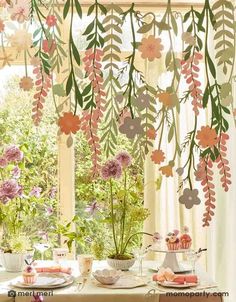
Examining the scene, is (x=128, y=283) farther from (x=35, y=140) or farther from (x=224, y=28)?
(x=35, y=140)

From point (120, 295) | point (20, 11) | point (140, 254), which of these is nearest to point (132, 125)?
point (20, 11)

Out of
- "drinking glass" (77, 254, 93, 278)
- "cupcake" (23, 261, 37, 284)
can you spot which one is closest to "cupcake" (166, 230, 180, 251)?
"drinking glass" (77, 254, 93, 278)

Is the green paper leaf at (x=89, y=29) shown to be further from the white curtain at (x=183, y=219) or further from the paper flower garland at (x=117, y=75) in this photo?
the white curtain at (x=183, y=219)

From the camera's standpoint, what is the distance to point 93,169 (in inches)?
35.5

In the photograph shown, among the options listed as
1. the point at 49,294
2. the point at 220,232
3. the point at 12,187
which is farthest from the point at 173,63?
the point at 220,232

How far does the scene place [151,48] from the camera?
2.84 ft

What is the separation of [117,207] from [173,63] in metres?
1.58

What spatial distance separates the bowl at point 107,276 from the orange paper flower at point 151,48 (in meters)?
1.42

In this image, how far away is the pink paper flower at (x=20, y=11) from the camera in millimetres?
884

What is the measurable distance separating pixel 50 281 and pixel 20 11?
4.86 ft

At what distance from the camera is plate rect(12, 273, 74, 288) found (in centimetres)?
210

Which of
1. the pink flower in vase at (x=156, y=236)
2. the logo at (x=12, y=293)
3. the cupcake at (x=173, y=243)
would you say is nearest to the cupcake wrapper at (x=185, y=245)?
the cupcake at (x=173, y=243)

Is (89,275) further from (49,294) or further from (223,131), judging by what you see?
(223,131)

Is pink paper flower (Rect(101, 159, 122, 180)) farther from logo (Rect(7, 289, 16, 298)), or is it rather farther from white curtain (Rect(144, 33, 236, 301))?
white curtain (Rect(144, 33, 236, 301))
